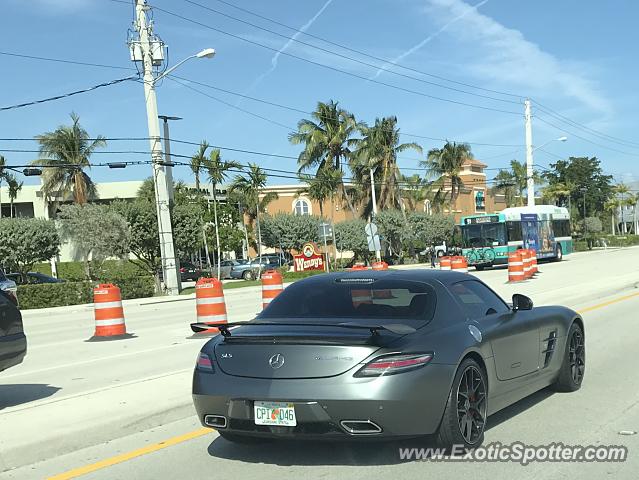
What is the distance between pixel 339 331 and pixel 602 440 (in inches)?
94.3

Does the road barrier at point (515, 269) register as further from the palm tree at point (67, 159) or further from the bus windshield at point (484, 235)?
the palm tree at point (67, 159)

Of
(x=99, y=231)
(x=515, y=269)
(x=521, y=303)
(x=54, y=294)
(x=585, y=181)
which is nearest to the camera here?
(x=521, y=303)

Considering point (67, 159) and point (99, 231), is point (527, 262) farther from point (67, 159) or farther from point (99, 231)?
point (67, 159)

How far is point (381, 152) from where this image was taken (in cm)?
6562

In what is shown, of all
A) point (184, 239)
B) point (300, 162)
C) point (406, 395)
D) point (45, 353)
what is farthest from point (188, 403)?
point (300, 162)

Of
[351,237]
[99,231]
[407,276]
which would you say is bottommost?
[407,276]

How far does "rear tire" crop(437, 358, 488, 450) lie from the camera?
202 inches

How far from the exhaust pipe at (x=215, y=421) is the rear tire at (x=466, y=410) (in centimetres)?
152

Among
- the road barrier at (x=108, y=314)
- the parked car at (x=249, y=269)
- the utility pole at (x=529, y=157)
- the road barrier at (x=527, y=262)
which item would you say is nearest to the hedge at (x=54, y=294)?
the road barrier at (x=108, y=314)

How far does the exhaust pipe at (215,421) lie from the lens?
5137 mm

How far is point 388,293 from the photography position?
586 centimetres

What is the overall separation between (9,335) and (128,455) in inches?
97.3

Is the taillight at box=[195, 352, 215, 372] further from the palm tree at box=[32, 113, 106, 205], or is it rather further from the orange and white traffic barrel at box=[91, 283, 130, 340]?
the palm tree at box=[32, 113, 106, 205]

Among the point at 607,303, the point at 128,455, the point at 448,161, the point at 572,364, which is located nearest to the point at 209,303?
the point at 572,364
